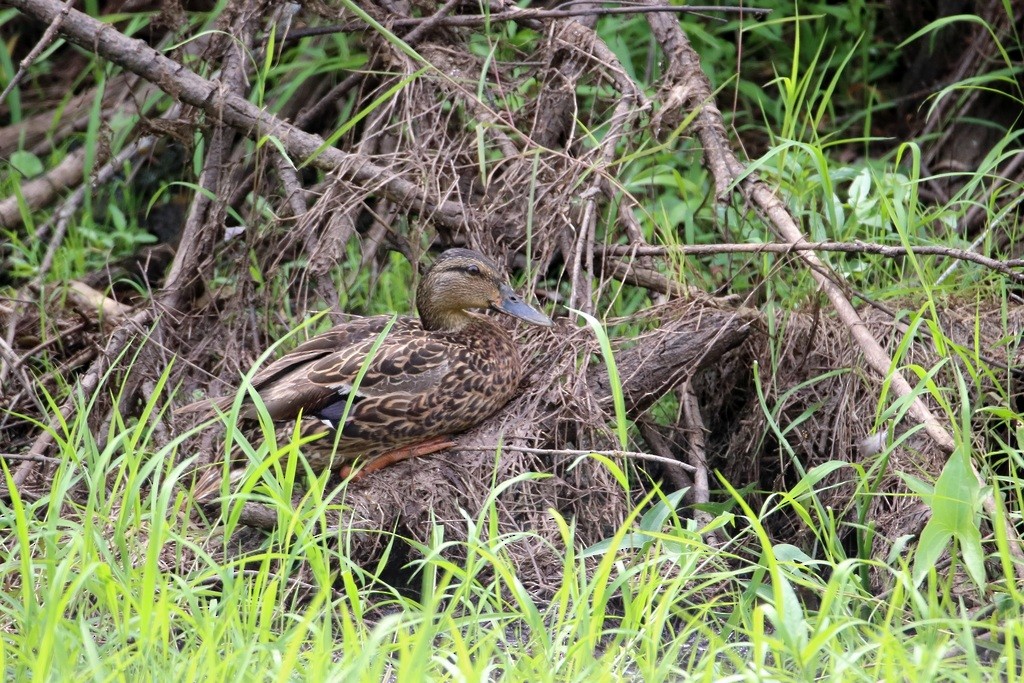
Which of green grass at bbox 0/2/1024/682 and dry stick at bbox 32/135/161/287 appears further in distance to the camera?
dry stick at bbox 32/135/161/287

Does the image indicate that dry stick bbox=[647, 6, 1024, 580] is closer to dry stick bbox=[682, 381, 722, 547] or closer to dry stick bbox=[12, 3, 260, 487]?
dry stick bbox=[682, 381, 722, 547]

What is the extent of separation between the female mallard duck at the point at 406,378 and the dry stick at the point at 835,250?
0.46 m

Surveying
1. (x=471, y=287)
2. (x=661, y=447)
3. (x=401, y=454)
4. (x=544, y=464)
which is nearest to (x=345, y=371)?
(x=401, y=454)

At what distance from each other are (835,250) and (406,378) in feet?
4.57

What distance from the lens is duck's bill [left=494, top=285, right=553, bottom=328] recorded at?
3.98m

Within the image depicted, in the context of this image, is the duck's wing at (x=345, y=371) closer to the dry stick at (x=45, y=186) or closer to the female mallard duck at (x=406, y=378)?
the female mallard duck at (x=406, y=378)

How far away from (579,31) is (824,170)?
1.04 metres

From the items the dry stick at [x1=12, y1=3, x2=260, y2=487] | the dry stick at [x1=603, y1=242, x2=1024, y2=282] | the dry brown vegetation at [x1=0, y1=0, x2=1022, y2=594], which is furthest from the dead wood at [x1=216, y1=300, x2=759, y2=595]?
the dry stick at [x1=12, y1=3, x2=260, y2=487]

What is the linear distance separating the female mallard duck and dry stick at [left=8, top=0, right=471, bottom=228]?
11.5 inches

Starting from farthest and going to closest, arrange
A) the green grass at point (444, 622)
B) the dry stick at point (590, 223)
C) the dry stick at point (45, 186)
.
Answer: the dry stick at point (45, 186)
the dry stick at point (590, 223)
the green grass at point (444, 622)

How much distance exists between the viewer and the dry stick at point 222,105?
167 inches

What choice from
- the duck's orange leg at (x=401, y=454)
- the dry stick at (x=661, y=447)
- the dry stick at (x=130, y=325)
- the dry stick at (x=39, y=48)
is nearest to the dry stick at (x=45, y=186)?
the dry stick at (x=130, y=325)

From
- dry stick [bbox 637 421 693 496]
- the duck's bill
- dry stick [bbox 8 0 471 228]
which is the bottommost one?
dry stick [bbox 637 421 693 496]

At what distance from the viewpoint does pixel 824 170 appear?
3.98 metres
